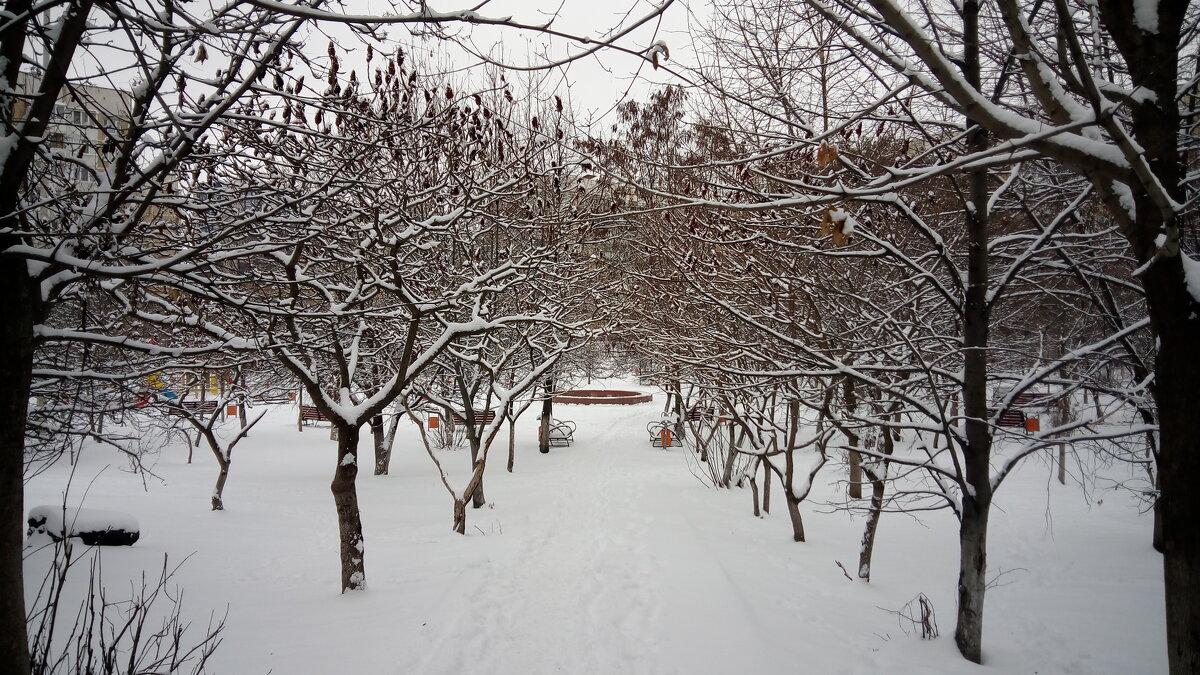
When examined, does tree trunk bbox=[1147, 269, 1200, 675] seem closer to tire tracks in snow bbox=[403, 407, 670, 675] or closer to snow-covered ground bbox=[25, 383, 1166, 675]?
snow-covered ground bbox=[25, 383, 1166, 675]

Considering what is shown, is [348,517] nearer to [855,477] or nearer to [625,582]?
[625,582]

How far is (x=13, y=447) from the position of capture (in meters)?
3.18

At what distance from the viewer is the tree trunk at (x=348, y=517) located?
6.28m

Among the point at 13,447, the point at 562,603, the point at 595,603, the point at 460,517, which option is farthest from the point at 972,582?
the point at 460,517

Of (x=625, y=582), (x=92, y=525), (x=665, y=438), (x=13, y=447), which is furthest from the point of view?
(x=665, y=438)

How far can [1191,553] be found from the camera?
→ 9.81 feet

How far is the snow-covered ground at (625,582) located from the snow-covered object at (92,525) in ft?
0.86

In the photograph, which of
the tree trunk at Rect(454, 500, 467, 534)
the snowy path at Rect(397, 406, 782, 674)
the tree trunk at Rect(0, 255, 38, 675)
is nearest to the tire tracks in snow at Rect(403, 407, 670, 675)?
the snowy path at Rect(397, 406, 782, 674)

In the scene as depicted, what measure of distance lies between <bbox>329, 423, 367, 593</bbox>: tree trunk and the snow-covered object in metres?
3.00

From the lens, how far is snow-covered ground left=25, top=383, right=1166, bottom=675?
4867 mm

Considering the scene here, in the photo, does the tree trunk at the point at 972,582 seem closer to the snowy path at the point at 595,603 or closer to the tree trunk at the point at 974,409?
the tree trunk at the point at 974,409

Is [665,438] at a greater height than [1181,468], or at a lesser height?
lesser

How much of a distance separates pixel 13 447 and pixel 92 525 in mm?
5256

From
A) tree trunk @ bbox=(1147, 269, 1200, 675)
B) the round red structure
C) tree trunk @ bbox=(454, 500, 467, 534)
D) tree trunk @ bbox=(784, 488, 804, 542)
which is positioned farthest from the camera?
the round red structure
